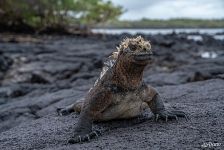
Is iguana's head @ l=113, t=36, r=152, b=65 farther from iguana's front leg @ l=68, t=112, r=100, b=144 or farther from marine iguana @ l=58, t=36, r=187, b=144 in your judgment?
iguana's front leg @ l=68, t=112, r=100, b=144

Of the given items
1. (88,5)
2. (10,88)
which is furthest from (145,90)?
(88,5)

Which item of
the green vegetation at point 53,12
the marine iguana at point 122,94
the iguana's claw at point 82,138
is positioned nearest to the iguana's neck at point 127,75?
the marine iguana at point 122,94

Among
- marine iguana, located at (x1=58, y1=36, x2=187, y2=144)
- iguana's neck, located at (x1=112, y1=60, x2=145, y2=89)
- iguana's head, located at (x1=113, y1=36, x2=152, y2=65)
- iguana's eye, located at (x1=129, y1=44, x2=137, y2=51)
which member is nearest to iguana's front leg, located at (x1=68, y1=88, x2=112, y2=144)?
marine iguana, located at (x1=58, y1=36, x2=187, y2=144)

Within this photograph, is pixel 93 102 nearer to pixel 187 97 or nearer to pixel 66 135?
pixel 66 135

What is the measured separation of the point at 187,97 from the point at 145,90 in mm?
1724

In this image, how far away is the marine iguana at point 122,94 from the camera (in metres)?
4.26

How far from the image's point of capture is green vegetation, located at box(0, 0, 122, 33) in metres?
33.4

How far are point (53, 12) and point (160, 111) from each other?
100 feet

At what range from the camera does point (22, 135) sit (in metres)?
4.96

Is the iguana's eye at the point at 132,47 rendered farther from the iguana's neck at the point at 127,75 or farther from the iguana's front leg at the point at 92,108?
the iguana's front leg at the point at 92,108

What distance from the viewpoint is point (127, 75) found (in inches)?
175

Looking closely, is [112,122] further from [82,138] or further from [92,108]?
[82,138]

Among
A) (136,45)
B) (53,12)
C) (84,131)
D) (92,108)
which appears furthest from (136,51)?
(53,12)

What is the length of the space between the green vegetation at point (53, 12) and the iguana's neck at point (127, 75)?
29168 mm
